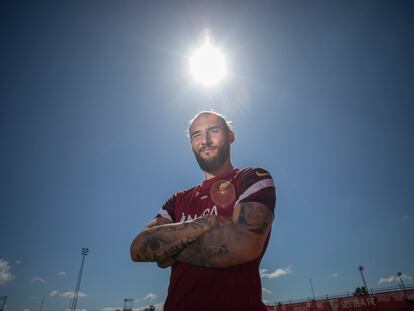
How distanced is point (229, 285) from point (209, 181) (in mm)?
1210

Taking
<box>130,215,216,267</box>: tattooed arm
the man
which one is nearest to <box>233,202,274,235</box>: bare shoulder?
the man

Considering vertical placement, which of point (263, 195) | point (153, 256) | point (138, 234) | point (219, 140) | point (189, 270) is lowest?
point (189, 270)

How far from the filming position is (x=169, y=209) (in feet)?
9.10

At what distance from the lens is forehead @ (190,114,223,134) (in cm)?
293

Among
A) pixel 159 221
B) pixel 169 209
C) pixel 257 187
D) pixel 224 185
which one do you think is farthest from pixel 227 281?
pixel 169 209

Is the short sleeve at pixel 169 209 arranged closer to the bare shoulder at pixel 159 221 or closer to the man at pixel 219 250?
the bare shoulder at pixel 159 221

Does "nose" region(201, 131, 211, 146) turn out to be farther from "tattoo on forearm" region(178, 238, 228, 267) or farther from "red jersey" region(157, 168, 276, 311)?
"tattoo on forearm" region(178, 238, 228, 267)

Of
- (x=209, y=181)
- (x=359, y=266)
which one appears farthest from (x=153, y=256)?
(x=359, y=266)

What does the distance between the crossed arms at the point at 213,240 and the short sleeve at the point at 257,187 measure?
0.07 metres

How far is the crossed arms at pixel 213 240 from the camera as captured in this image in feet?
5.51

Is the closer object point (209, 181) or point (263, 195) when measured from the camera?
point (263, 195)

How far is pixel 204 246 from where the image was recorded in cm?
178

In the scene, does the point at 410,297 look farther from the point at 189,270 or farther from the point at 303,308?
the point at 189,270

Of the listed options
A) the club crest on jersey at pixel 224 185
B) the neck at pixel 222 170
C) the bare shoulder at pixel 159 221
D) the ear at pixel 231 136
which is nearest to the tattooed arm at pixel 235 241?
the club crest on jersey at pixel 224 185
